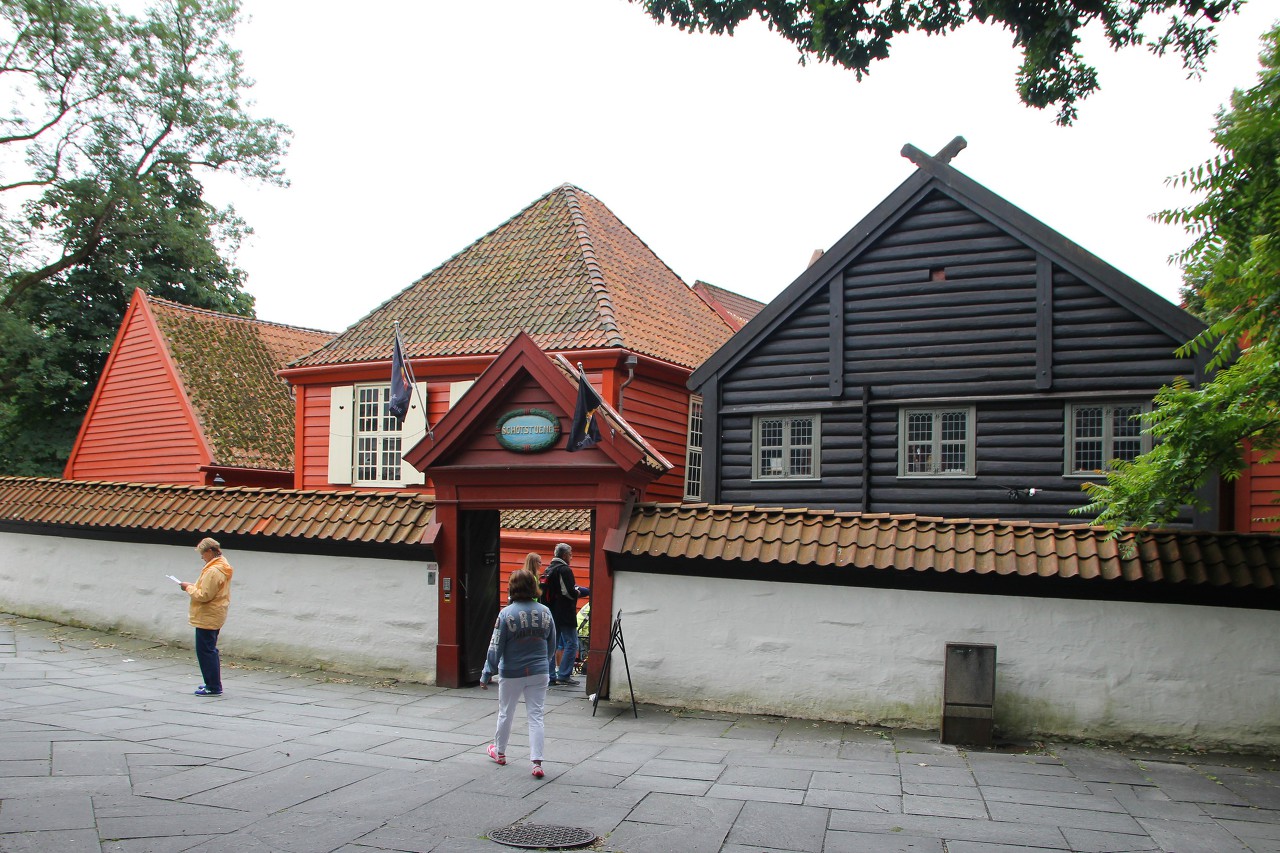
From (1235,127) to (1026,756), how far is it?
18.6 ft

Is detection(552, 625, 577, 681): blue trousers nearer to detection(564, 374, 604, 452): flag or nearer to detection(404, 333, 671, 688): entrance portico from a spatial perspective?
detection(404, 333, 671, 688): entrance portico

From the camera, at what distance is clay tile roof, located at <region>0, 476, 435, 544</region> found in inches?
494

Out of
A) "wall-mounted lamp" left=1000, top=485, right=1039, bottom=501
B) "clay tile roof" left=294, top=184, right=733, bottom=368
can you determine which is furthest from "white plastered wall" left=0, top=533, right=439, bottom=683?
"wall-mounted lamp" left=1000, top=485, right=1039, bottom=501

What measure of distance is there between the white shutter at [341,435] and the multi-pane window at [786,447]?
8.06 meters

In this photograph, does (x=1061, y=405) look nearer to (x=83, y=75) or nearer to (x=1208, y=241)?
(x=1208, y=241)

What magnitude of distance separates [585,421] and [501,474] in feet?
4.23

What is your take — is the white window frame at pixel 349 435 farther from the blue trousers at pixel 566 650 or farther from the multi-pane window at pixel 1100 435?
the multi-pane window at pixel 1100 435

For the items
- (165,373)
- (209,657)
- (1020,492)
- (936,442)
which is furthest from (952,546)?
(165,373)

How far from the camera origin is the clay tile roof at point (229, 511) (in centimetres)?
1255

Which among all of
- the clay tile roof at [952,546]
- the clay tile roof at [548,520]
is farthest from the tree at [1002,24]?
the clay tile roof at [548,520]

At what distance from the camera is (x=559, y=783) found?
799 cm

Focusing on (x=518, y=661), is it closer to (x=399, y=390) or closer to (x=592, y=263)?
(x=399, y=390)

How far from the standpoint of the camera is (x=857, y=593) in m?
→ 10.6

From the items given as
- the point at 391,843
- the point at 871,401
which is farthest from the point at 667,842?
the point at 871,401
